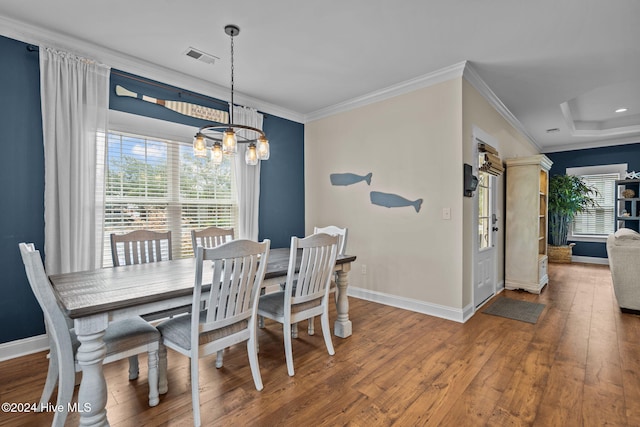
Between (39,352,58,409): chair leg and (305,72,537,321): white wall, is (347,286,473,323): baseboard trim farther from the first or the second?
(39,352,58,409): chair leg

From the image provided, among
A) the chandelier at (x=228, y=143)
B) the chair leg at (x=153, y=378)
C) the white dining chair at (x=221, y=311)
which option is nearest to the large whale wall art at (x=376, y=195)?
the chandelier at (x=228, y=143)

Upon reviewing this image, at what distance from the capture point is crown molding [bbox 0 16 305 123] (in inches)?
97.6

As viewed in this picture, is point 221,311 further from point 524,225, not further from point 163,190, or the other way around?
point 524,225

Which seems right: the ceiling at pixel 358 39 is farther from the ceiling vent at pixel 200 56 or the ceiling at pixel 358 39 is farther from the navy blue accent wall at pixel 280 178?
the navy blue accent wall at pixel 280 178

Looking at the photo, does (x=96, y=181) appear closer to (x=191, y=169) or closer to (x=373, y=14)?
(x=191, y=169)

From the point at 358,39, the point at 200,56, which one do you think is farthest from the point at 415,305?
the point at 200,56

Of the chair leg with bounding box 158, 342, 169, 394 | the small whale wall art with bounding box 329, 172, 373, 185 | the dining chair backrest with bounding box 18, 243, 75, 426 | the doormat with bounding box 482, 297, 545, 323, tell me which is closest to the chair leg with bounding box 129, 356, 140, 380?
the chair leg with bounding box 158, 342, 169, 394

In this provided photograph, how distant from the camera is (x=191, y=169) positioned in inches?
147

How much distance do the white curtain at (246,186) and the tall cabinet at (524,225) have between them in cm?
366

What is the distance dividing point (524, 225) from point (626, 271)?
3.85 ft

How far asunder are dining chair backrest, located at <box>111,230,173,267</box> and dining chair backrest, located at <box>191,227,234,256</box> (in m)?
0.23

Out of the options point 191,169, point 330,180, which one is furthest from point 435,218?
point 191,169

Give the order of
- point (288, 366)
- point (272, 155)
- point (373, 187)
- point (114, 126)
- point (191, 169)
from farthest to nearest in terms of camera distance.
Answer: point (272, 155)
point (373, 187)
point (191, 169)
point (114, 126)
point (288, 366)

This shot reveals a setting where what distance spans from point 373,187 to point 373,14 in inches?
82.0
